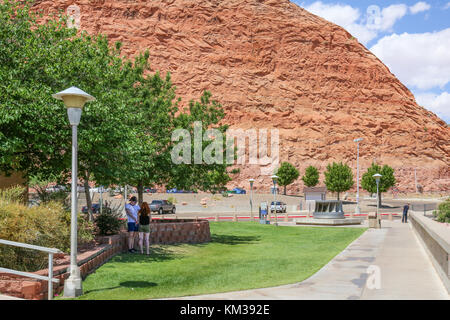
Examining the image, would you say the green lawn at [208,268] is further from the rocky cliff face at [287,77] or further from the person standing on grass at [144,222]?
the rocky cliff face at [287,77]

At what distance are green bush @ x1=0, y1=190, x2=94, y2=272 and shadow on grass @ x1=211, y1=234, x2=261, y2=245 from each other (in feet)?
32.5

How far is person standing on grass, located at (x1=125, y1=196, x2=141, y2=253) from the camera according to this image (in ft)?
45.9

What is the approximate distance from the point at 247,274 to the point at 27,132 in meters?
6.98

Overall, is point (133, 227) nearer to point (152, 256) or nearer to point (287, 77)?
point (152, 256)

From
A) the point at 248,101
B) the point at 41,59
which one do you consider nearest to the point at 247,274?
the point at 41,59

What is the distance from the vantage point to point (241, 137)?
90.8 m

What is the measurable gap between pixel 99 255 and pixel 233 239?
10.5 m

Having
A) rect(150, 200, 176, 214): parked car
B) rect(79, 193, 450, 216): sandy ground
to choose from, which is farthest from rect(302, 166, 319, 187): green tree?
rect(150, 200, 176, 214): parked car

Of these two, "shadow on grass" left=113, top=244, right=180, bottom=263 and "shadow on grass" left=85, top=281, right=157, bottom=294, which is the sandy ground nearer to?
"shadow on grass" left=113, top=244, right=180, bottom=263

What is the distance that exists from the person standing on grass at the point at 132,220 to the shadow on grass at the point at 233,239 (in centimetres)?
613

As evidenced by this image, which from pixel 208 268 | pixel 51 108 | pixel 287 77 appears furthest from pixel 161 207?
pixel 287 77

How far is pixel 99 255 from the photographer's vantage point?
11.6 metres

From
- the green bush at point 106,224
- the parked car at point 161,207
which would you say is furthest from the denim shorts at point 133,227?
the parked car at point 161,207

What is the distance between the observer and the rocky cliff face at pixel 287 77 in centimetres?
9531
